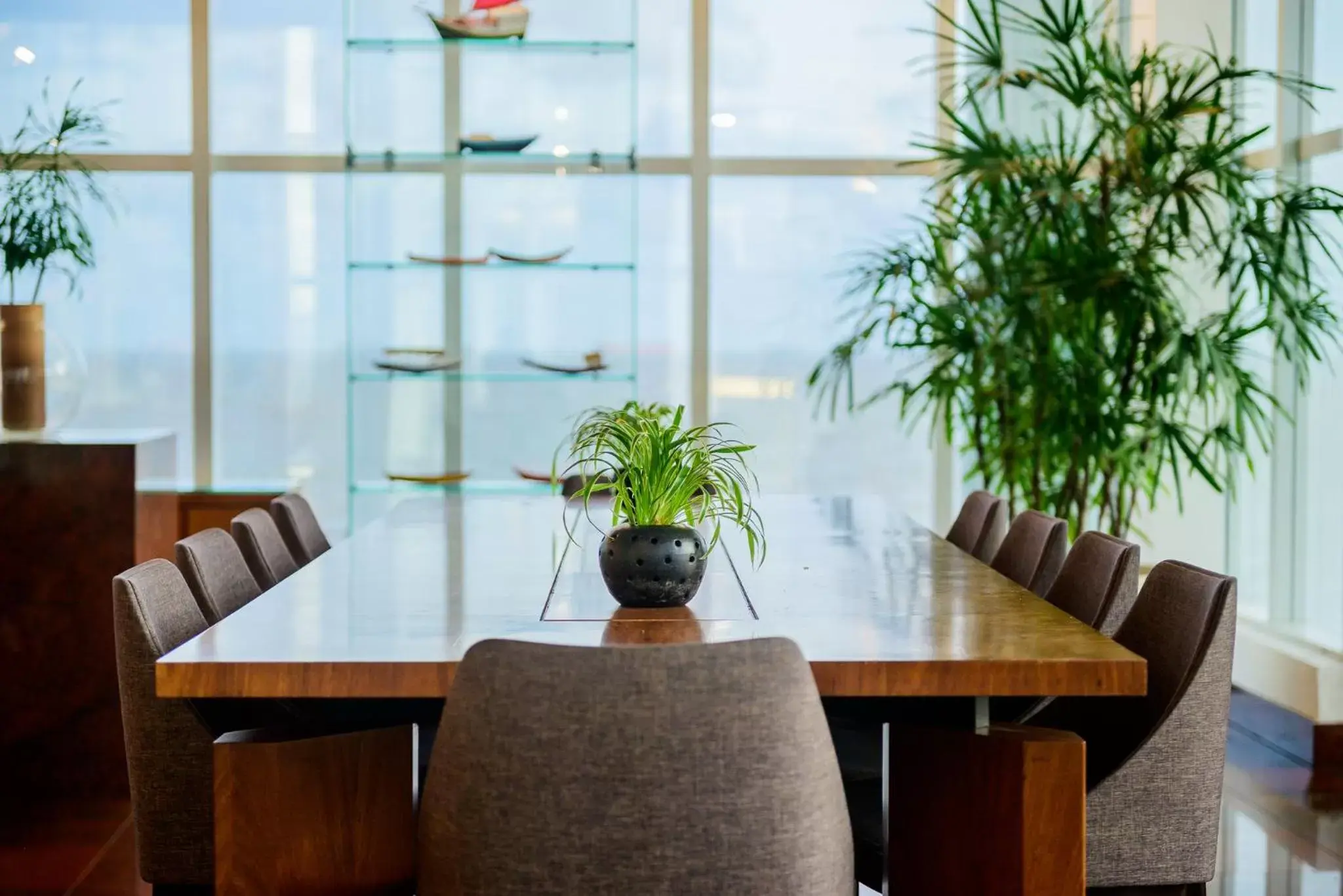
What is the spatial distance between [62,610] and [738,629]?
2.49 meters

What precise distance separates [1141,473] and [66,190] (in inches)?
171

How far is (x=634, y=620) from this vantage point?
215 centimetres

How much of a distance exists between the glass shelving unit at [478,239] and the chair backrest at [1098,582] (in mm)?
2824

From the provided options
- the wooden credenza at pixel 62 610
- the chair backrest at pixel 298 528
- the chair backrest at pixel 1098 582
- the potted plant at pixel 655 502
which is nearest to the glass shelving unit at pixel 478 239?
the wooden credenza at pixel 62 610

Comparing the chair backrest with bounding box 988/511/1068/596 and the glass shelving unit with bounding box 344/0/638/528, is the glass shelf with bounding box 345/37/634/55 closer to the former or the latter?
the glass shelving unit with bounding box 344/0/638/528

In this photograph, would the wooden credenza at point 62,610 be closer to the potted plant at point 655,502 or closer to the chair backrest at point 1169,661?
the potted plant at point 655,502

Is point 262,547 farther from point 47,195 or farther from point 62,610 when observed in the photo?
point 47,195

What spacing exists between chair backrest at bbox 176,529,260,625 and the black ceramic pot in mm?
759

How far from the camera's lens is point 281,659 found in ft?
5.91

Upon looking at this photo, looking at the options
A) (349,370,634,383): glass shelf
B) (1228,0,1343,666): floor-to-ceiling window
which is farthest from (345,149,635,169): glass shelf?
(1228,0,1343,666): floor-to-ceiling window

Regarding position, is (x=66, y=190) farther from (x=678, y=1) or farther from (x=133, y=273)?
(x=678, y=1)

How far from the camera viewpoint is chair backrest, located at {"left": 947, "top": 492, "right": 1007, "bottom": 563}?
3.57 metres

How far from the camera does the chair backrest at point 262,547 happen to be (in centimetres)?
299

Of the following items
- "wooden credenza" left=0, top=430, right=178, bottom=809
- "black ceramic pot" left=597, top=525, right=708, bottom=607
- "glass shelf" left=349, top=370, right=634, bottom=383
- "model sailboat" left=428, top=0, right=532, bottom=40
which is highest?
"model sailboat" left=428, top=0, right=532, bottom=40
